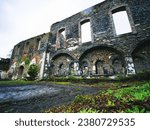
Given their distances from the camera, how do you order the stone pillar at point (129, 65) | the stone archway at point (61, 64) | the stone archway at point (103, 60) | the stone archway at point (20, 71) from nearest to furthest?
the stone pillar at point (129, 65) < the stone archway at point (103, 60) < the stone archway at point (61, 64) < the stone archway at point (20, 71)

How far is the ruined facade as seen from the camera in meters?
8.10

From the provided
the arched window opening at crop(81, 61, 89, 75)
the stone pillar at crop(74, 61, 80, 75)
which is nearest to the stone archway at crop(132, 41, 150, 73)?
the arched window opening at crop(81, 61, 89, 75)

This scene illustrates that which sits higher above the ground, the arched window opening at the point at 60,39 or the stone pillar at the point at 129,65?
the arched window opening at the point at 60,39

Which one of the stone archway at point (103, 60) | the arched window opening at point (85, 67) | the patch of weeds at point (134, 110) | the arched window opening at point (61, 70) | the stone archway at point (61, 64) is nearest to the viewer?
the patch of weeds at point (134, 110)

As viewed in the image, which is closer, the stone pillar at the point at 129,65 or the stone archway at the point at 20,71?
the stone pillar at the point at 129,65

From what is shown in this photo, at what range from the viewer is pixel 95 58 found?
9672mm

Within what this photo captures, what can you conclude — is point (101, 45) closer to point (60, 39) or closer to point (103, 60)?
point (103, 60)

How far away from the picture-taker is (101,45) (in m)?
9.26

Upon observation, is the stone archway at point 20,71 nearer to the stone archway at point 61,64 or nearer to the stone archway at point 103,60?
the stone archway at point 61,64

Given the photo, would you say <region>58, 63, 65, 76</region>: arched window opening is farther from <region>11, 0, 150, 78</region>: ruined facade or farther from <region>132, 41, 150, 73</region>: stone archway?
<region>132, 41, 150, 73</region>: stone archway

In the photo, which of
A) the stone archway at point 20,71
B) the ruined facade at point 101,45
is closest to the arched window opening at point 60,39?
the ruined facade at point 101,45

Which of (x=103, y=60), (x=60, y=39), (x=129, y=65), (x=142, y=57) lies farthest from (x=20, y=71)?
(x=142, y=57)

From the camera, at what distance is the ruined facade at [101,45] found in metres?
8.10

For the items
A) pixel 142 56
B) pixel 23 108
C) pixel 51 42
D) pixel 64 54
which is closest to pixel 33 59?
pixel 51 42
